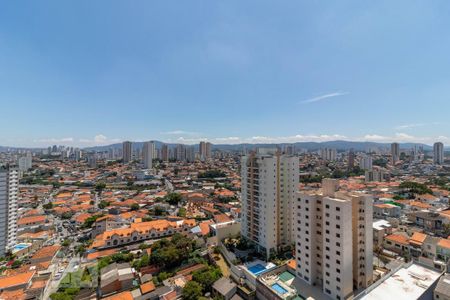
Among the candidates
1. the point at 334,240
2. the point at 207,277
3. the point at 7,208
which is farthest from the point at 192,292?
the point at 7,208

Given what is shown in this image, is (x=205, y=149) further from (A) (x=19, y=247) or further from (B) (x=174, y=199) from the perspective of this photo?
(A) (x=19, y=247)

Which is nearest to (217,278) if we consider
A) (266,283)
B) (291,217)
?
(266,283)

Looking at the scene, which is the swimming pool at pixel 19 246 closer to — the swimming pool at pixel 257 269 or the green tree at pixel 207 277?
the green tree at pixel 207 277

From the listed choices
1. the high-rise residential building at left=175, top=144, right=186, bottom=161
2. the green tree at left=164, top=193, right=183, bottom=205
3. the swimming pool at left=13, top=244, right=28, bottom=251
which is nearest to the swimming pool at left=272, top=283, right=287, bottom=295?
the swimming pool at left=13, top=244, right=28, bottom=251

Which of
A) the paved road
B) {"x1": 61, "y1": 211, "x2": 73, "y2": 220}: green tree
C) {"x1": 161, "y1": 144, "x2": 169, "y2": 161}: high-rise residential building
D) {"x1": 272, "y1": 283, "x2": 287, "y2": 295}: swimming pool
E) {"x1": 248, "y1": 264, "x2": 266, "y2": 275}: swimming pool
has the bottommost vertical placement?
the paved road

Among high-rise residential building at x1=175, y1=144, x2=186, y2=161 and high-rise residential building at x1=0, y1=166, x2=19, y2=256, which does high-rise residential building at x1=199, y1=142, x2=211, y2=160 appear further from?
high-rise residential building at x1=0, y1=166, x2=19, y2=256

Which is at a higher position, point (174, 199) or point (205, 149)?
point (205, 149)
